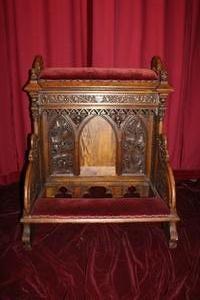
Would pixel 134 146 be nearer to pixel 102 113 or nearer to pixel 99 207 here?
pixel 102 113

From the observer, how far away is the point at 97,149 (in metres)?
2.38

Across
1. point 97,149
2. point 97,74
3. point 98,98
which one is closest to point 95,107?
point 98,98

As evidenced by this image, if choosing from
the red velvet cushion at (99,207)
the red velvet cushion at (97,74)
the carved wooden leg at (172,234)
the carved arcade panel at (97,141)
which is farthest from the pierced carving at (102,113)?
the carved wooden leg at (172,234)

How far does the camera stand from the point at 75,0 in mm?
2543

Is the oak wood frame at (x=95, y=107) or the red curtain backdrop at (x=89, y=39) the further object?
the red curtain backdrop at (x=89, y=39)

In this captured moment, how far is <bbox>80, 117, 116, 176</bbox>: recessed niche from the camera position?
2.34 m

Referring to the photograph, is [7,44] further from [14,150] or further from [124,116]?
A: [124,116]

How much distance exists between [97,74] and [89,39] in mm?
636

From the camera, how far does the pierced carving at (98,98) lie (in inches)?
84.1

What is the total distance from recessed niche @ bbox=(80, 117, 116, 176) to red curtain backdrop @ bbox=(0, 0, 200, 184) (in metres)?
0.62

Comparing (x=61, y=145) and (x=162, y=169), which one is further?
(x=61, y=145)

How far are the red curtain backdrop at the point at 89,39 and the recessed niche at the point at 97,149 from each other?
24.4 inches

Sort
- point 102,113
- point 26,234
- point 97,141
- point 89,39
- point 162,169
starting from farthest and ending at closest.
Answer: point 89,39 → point 97,141 → point 102,113 → point 162,169 → point 26,234

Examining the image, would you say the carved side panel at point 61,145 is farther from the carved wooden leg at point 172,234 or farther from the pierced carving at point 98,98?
the carved wooden leg at point 172,234
